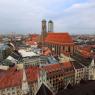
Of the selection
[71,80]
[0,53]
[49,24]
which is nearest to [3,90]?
[71,80]

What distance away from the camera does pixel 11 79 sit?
47062 millimetres

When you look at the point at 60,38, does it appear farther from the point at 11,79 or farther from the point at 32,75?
the point at 11,79

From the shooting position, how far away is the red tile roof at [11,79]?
4478 centimetres

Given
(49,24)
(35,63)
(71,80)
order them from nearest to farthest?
(71,80), (35,63), (49,24)

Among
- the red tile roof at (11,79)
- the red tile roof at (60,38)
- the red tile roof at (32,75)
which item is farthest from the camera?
the red tile roof at (60,38)

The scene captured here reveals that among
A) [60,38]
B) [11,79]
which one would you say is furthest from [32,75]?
[60,38]

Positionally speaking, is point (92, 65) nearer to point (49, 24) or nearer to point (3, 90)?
point (3, 90)

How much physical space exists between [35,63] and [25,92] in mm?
28424

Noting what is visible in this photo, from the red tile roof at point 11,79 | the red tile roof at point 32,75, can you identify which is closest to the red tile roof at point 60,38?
the red tile roof at point 32,75

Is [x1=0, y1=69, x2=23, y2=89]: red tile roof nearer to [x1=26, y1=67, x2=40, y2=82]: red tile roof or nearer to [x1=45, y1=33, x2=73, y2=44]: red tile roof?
[x1=26, y1=67, x2=40, y2=82]: red tile roof

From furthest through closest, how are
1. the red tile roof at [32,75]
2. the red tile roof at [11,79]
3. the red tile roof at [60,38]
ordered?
the red tile roof at [60,38], the red tile roof at [32,75], the red tile roof at [11,79]

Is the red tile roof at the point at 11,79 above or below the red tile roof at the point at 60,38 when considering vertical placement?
below

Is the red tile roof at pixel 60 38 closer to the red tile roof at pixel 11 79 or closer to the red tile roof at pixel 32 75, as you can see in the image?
the red tile roof at pixel 32 75

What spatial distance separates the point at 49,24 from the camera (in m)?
128
